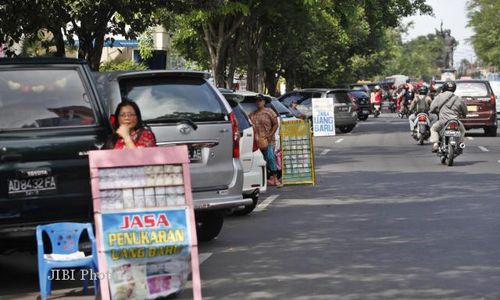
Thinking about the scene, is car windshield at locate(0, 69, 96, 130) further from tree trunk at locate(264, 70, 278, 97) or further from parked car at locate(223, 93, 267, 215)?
tree trunk at locate(264, 70, 278, 97)

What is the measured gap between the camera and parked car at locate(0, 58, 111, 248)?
29.2 feet

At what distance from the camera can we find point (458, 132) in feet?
72.4

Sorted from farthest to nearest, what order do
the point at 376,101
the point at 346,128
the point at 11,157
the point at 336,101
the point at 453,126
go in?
the point at 376,101, the point at 346,128, the point at 336,101, the point at 453,126, the point at 11,157

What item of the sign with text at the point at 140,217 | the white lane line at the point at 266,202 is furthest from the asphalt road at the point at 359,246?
the sign with text at the point at 140,217

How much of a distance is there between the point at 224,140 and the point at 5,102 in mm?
2777

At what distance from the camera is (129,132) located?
9.37 metres

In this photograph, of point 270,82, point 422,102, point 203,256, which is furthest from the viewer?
point 270,82

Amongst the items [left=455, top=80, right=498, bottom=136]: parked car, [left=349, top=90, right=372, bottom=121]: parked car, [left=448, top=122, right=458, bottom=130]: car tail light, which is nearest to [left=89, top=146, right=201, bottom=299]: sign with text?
[left=448, top=122, right=458, bottom=130]: car tail light

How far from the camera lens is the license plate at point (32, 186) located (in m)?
Answer: 8.88

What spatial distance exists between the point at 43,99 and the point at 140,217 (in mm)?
2053

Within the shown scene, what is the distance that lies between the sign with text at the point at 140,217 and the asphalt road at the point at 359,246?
0.93m

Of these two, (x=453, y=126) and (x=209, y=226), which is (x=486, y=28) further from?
(x=209, y=226)

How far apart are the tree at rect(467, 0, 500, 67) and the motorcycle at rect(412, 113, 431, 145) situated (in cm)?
6491

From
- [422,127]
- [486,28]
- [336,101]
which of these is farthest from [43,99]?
[486,28]
